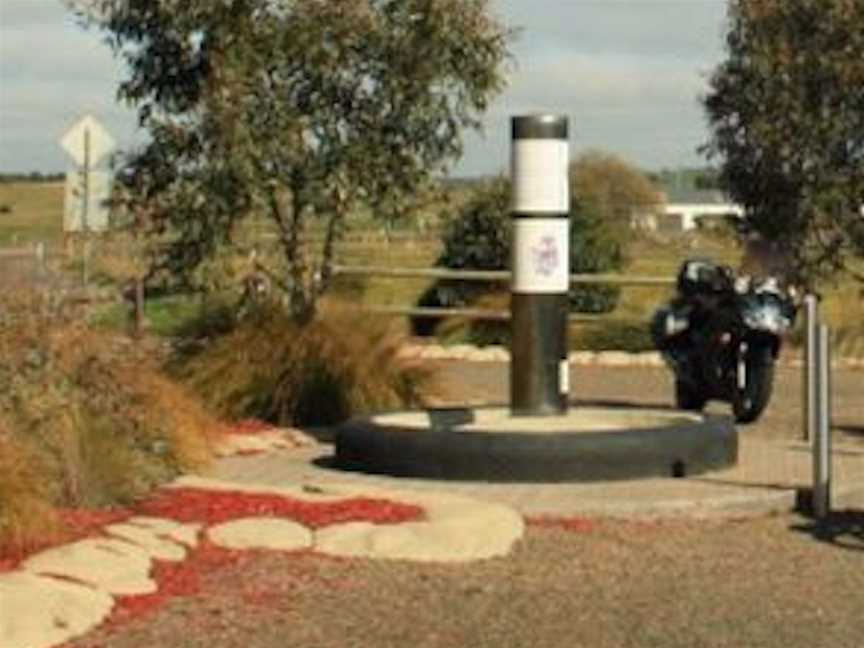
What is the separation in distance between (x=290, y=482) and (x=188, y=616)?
357 cm

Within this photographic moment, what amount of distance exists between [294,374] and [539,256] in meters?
2.70

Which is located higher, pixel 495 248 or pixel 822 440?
pixel 495 248

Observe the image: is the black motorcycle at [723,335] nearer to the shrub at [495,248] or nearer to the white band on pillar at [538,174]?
the white band on pillar at [538,174]

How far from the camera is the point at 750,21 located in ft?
68.9

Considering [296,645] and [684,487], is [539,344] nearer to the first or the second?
[684,487]

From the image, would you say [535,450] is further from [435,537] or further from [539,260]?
[435,537]

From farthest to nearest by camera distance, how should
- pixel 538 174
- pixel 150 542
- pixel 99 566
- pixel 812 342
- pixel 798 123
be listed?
pixel 798 123, pixel 538 174, pixel 812 342, pixel 150 542, pixel 99 566

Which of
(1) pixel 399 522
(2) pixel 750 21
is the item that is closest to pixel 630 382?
(2) pixel 750 21

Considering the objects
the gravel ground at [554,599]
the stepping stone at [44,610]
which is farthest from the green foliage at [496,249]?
the stepping stone at [44,610]

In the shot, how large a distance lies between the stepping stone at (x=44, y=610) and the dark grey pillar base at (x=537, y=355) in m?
4.99

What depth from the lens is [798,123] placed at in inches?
802

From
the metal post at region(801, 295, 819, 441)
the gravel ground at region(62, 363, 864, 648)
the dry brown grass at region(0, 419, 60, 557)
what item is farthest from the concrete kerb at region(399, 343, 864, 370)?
the dry brown grass at region(0, 419, 60, 557)

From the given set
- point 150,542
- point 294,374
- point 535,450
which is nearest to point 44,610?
point 150,542

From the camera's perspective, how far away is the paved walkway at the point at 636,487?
10945 millimetres
